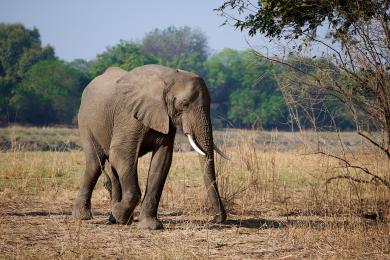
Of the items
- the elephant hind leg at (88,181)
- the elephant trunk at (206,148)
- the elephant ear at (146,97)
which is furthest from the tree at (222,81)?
the elephant trunk at (206,148)

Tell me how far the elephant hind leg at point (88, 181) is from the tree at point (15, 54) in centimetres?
3894

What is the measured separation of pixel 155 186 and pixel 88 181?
4.19ft

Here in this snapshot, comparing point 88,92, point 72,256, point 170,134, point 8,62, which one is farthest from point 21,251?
point 8,62

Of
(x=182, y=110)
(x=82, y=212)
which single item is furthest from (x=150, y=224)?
(x=182, y=110)

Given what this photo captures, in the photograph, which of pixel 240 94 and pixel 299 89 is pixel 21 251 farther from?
pixel 240 94

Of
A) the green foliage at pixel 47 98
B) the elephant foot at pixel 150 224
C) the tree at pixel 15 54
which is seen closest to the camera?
the elephant foot at pixel 150 224

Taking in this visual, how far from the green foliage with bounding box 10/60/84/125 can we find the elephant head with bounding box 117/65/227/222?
127ft

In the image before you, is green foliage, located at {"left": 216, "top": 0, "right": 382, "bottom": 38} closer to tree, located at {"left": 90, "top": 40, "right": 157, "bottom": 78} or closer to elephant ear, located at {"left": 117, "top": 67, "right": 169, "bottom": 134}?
elephant ear, located at {"left": 117, "top": 67, "right": 169, "bottom": 134}

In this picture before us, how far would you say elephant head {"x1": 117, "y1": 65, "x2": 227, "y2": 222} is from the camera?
374 inches

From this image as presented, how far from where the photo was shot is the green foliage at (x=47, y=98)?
49.0m

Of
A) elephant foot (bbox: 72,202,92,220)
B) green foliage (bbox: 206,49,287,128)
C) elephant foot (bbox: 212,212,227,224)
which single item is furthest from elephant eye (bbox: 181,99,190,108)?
green foliage (bbox: 206,49,287,128)

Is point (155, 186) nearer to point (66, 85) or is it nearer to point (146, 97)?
point (146, 97)

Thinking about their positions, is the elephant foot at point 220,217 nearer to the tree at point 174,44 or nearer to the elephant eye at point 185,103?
the elephant eye at point 185,103

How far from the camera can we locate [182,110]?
9.59m
